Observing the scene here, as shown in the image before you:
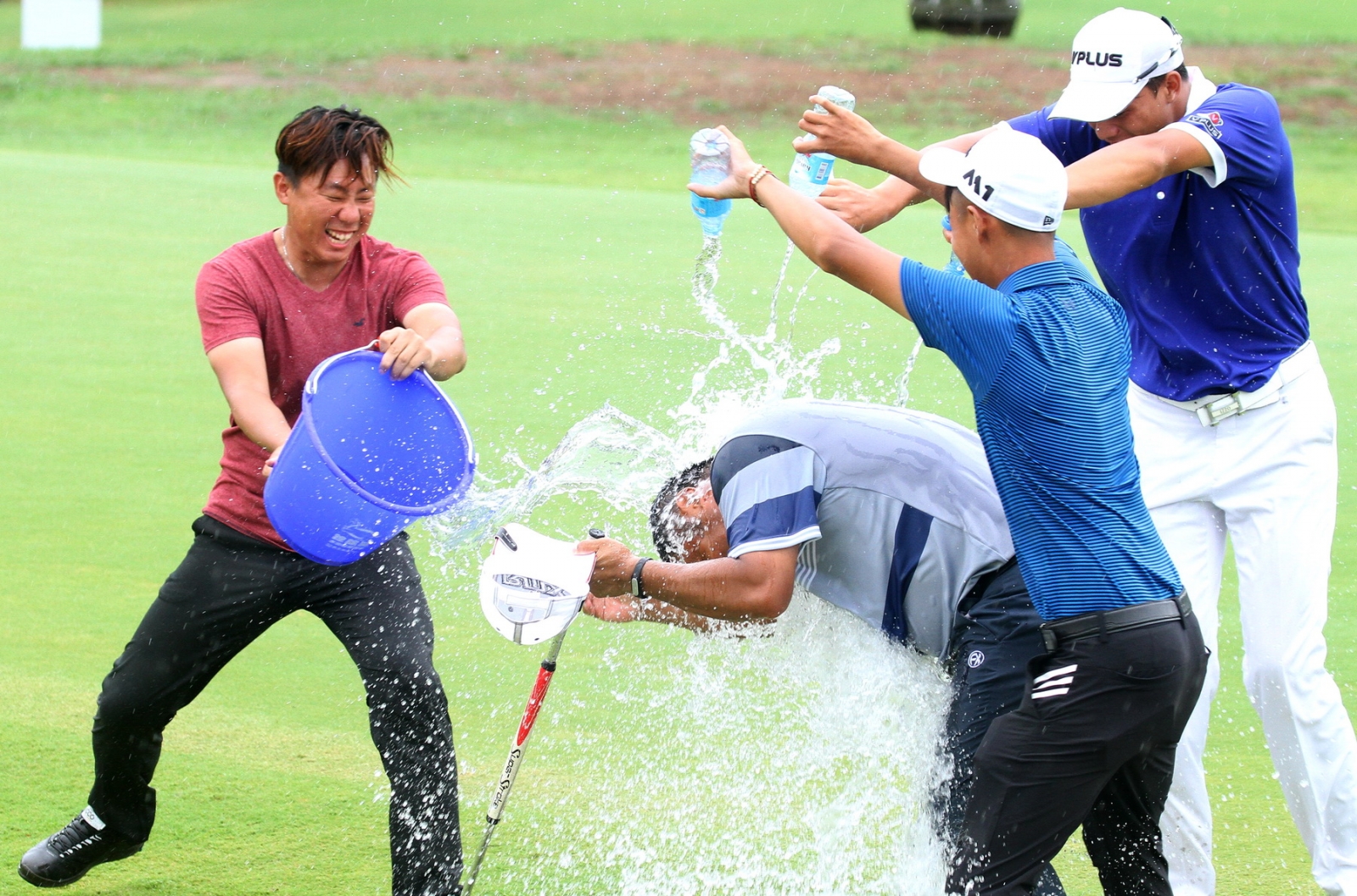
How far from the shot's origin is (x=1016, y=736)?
127 inches

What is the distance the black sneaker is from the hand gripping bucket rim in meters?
1.18

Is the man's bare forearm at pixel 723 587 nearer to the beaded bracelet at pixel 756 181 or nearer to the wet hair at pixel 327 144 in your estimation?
the beaded bracelet at pixel 756 181

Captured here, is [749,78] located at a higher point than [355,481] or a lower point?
lower

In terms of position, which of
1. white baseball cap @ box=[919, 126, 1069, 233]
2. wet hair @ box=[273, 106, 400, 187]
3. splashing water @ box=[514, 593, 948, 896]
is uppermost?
white baseball cap @ box=[919, 126, 1069, 233]

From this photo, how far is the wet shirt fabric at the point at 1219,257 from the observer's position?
406 cm

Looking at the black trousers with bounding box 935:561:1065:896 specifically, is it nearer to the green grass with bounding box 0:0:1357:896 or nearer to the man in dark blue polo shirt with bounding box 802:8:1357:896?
the man in dark blue polo shirt with bounding box 802:8:1357:896

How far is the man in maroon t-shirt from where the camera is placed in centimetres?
397

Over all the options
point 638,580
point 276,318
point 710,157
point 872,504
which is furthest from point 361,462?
point 872,504

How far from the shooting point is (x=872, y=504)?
3.55 m

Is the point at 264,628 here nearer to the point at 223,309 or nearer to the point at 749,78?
the point at 223,309

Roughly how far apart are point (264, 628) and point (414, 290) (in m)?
0.99

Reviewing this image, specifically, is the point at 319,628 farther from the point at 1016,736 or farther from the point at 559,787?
the point at 1016,736

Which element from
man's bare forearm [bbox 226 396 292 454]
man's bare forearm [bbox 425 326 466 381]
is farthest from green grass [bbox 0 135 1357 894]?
man's bare forearm [bbox 425 326 466 381]

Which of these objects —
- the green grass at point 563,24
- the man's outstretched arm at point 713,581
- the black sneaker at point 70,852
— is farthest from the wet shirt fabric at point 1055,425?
the green grass at point 563,24
